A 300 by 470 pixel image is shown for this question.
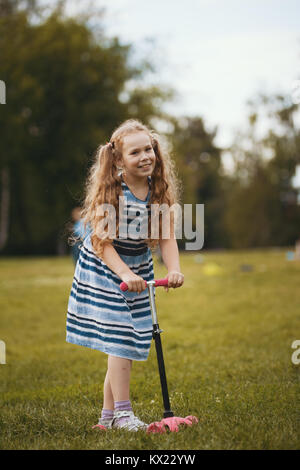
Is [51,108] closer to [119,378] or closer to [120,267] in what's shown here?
[120,267]

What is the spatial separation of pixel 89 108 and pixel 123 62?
3932 mm

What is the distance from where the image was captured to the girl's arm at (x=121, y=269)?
3.24m

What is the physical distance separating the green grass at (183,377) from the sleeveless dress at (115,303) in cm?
51

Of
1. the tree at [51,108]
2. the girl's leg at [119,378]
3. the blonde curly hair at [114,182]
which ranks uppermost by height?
the tree at [51,108]

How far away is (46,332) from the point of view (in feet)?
27.0

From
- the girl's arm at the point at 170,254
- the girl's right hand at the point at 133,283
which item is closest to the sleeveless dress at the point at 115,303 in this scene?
the girl's arm at the point at 170,254

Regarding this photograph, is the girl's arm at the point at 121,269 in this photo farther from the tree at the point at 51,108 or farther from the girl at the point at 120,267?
the tree at the point at 51,108

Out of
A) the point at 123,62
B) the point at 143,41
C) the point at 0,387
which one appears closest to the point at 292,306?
the point at 0,387

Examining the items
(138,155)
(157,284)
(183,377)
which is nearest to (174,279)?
(157,284)

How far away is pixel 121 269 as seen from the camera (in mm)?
3336

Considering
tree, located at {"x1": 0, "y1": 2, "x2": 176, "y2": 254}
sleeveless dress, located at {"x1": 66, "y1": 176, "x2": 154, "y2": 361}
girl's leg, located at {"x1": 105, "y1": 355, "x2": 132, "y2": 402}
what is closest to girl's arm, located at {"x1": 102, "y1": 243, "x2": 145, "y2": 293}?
sleeveless dress, located at {"x1": 66, "y1": 176, "x2": 154, "y2": 361}

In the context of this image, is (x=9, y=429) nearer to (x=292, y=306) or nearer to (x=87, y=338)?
(x=87, y=338)

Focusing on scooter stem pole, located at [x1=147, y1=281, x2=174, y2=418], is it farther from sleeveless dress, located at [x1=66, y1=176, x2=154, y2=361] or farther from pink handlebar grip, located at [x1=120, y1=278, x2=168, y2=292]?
sleeveless dress, located at [x1=66, y1=176, x2=154, y2=361]

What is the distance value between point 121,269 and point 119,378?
63cm
